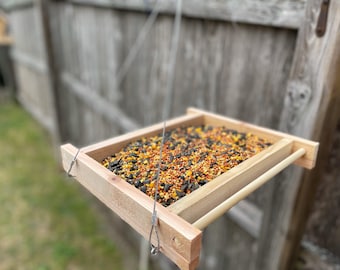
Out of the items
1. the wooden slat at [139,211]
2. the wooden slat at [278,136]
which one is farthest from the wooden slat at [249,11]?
the wooden slat at [139,211]

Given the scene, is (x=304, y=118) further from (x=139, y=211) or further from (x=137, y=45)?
(x=137, y=45)

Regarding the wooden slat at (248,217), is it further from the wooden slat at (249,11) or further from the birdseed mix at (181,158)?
the wooden slat at (249,11)

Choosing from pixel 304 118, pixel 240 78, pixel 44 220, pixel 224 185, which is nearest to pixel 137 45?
pixel 240 78

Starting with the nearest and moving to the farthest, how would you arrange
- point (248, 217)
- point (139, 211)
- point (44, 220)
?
point (139, 211), point (248, 217), point (44, 220)

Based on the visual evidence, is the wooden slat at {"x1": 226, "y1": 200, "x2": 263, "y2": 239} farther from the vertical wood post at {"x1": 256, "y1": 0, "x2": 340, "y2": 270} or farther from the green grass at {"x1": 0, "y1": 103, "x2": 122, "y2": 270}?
the green grass at {"x1": 0, "y1": 103, "x2": 122, "y2": 270}

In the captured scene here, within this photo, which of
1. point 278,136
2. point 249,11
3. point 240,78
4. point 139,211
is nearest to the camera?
point 139,211

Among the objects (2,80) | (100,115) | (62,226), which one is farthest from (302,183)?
(2,80)
